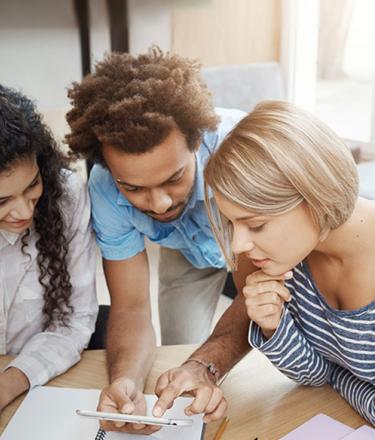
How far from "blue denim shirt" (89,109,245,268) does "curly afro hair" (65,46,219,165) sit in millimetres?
68

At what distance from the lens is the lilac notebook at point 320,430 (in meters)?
0.86

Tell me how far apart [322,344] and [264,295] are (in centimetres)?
13

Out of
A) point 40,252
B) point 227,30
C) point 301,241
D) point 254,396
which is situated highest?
point 227,30

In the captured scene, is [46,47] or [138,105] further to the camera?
[46,47]

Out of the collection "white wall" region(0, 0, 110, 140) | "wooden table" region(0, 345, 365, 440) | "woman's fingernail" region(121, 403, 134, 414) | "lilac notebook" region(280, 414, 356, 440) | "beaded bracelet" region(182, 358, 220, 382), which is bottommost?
"wooden table" region(0, 345, 365, 440)

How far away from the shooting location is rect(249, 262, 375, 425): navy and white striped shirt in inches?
34.8

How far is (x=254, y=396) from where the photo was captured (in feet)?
3.20

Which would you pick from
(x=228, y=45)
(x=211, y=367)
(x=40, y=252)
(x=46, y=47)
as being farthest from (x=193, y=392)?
(x=228, y=45)

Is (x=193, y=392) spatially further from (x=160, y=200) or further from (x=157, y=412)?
(x=160, y=200)

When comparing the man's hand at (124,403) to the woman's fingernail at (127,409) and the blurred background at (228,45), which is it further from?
the blurred background at (228,45)

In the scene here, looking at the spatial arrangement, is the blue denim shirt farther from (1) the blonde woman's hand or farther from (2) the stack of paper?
(2) the stack of paper

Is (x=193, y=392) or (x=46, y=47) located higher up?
(x=46, y=47)

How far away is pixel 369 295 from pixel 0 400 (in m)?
0.58

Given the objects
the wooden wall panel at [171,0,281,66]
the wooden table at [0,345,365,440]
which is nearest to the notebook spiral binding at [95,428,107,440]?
the wooden table at [0,345,365,440]
